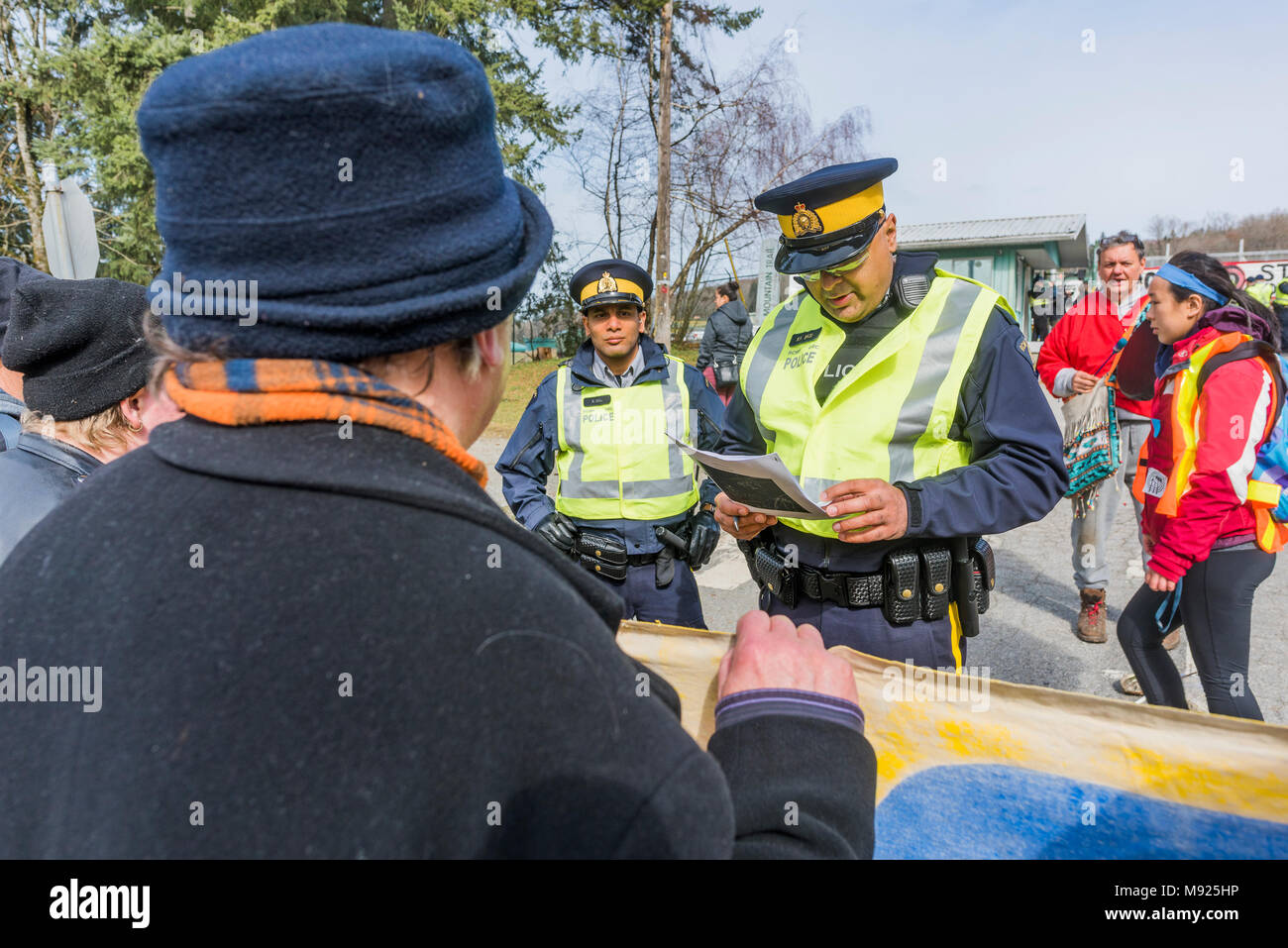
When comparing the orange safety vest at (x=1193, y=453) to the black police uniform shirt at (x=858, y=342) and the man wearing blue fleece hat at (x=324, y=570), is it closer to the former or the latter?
the black police uniform shirt at (x=858, y=342)

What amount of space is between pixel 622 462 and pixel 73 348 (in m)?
2.04

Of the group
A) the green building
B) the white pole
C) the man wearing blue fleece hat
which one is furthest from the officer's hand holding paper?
the green building

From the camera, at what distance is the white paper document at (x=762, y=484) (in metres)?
1.92

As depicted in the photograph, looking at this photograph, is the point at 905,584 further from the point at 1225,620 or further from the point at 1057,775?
the point at 1225,620

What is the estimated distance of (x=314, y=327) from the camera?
78cm

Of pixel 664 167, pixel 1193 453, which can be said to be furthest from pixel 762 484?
pixel 664 167

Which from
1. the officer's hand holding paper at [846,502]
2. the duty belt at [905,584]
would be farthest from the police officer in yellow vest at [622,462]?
the officer's hand holding paper at [846,502]

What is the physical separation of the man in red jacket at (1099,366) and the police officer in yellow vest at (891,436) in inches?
117

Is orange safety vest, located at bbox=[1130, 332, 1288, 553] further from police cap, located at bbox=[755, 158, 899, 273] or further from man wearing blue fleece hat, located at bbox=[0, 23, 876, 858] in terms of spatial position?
man wearing blue fleece hat, located at bbox=[0, 23, 876, 858]

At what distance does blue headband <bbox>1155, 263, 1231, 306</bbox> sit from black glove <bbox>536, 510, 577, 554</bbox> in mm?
2785

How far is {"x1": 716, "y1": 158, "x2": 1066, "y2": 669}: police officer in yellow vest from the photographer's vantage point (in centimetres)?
219

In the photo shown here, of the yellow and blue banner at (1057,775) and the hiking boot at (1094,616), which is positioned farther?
the hiking boot at (1094,616)

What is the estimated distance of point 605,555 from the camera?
355 centimetres

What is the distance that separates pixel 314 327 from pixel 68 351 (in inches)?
74.9
